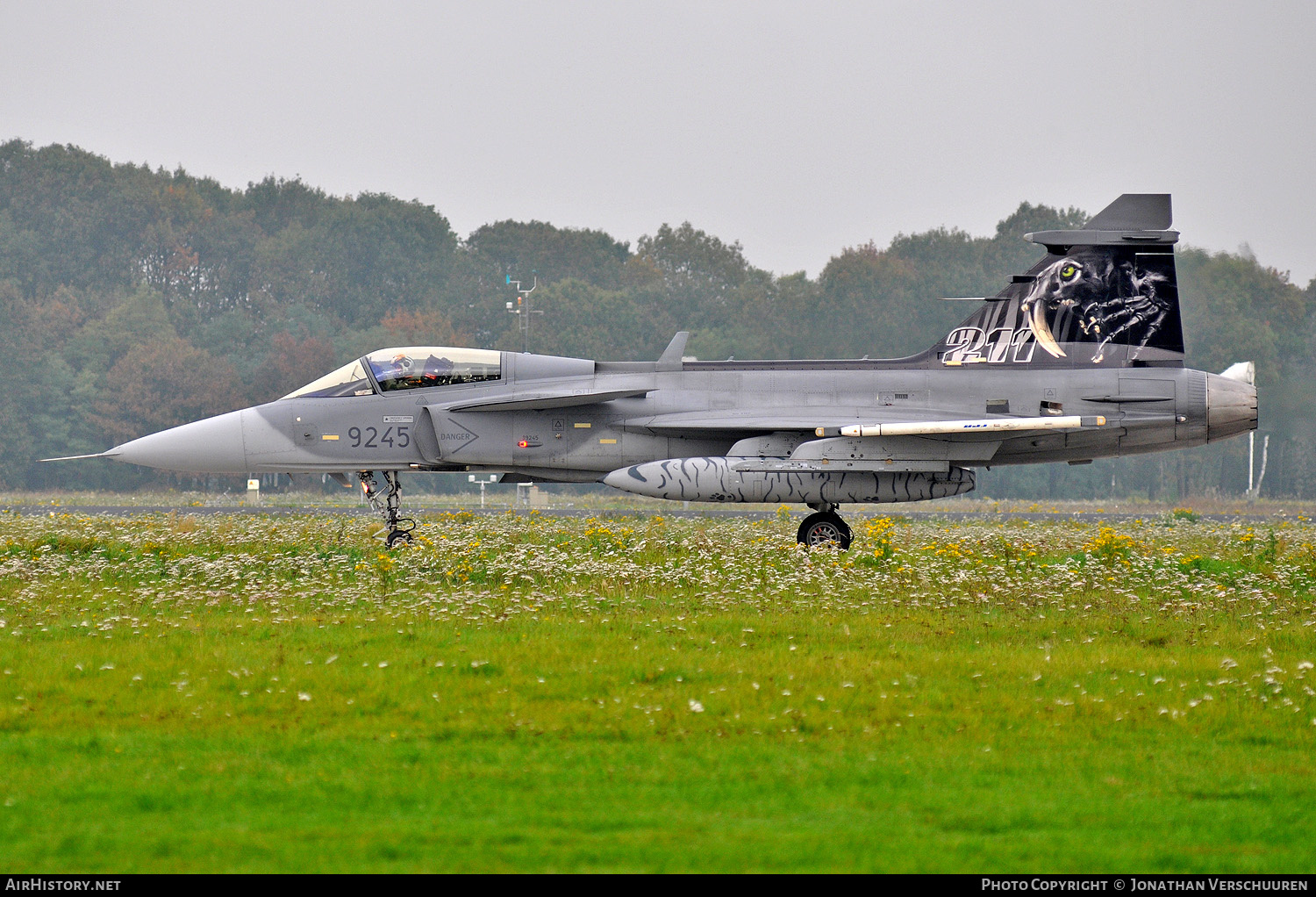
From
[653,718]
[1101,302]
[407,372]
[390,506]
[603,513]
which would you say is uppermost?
[1101,302]

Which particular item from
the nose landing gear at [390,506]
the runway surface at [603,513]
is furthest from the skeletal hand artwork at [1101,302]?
the nose landing gear at [390,506]

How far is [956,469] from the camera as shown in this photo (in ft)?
52.7

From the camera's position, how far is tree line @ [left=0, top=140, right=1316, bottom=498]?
44.1 meters

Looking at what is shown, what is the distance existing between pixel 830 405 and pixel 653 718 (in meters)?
10.2

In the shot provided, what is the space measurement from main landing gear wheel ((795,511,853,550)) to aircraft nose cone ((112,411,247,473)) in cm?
760

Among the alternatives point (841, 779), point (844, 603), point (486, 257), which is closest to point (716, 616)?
point (844, 603)

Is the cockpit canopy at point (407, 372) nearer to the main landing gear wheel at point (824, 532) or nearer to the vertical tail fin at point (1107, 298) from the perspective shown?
the main landing gear wheel at point (824, 532)

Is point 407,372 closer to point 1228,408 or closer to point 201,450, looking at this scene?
point 201,450

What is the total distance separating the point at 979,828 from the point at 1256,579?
9.31 m

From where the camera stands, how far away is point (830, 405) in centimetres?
1622

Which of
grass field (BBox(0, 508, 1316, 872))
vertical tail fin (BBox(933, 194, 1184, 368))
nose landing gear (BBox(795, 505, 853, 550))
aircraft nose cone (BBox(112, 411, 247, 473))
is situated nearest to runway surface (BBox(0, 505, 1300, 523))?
nose landing gear (BBox(795, 505, 853, 550))

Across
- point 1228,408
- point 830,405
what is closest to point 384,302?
point 830,405

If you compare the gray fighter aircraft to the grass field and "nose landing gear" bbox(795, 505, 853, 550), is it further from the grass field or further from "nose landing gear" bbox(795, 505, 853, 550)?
the grass field

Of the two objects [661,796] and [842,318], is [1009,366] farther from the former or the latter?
[842,318]
